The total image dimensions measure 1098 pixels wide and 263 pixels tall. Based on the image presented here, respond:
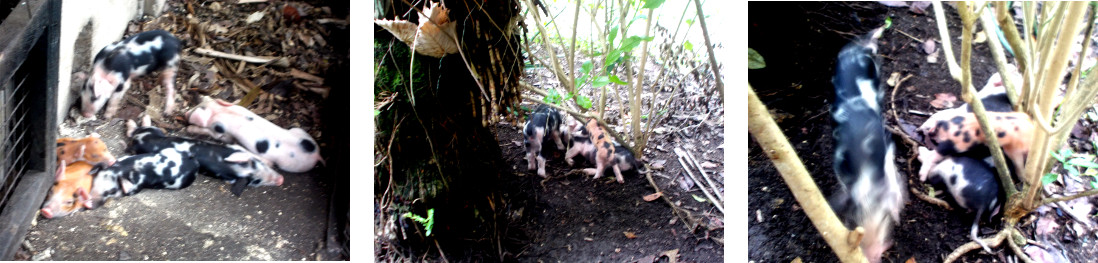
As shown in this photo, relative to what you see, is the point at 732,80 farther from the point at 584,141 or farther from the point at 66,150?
the point at 66,150

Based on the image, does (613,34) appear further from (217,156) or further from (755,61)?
(217,156)

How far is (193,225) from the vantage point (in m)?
1.28

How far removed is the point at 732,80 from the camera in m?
1.33

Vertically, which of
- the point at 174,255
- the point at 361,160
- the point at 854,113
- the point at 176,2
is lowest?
the point at 174,255

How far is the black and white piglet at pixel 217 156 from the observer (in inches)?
48.3

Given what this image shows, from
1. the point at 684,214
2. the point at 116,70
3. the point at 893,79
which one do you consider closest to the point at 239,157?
the point at 116,70

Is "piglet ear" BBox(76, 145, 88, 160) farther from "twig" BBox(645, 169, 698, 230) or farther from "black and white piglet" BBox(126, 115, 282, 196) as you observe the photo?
"twig" BBox(645, 169, 698, 230)

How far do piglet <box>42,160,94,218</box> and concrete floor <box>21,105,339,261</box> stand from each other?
17 mm

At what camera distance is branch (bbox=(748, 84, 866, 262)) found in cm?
128

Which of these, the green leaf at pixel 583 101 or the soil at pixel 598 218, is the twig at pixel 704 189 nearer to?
the soil at pixel 598 218

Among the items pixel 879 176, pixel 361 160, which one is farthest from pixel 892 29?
pixel 361 160

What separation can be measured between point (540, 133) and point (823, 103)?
0.64m

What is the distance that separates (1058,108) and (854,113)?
444mm

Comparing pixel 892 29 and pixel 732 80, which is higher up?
pixel 892 29
